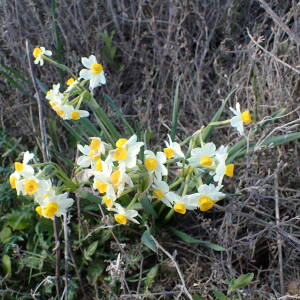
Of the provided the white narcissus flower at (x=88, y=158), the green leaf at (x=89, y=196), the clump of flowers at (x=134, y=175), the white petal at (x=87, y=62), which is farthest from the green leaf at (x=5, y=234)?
the white petal at (x=87, y=62)

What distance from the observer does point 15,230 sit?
1.86 m

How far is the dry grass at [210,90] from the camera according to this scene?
5.44ft

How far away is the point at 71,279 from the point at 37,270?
0.61 ft

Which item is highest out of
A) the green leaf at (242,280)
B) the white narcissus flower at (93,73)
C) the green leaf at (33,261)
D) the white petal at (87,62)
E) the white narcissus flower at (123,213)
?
the white petal at (87,62)

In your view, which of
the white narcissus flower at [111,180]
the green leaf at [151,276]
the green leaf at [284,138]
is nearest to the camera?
the white narcissus flower at [111,180]

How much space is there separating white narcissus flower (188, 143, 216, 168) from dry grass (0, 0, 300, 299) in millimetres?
309

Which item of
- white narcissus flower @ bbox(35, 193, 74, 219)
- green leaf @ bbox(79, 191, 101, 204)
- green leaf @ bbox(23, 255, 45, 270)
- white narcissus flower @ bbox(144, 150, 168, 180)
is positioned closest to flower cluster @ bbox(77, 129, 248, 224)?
white narcissus flower @ bbox(144, 150, 168, 180)

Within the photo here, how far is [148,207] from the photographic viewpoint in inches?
60.6

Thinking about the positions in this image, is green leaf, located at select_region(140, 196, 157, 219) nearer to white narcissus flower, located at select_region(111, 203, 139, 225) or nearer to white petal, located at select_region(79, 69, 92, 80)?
white narcissus flower, located at select_region(111, 203, 139, 225)

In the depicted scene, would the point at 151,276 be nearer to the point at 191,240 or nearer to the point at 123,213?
the point at 191,240

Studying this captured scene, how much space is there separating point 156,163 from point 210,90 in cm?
110

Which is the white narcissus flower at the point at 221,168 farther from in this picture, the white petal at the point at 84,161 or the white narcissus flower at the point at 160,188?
the white petal at the point at 84,161

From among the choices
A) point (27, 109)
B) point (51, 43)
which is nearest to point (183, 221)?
point (27, 109)

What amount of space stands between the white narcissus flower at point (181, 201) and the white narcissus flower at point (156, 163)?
77 mm
